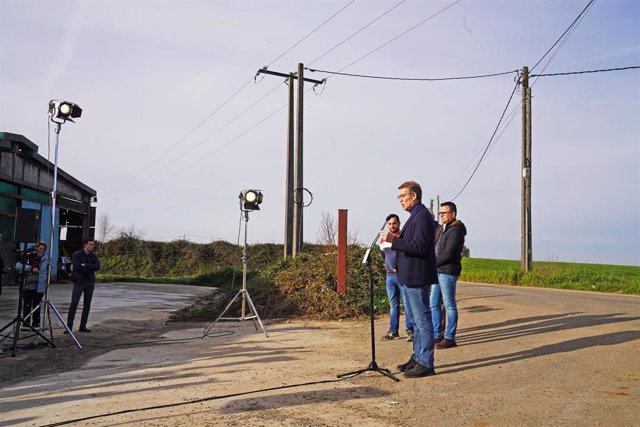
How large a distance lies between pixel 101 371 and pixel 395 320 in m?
4.10

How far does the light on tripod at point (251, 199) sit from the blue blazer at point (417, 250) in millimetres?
5218

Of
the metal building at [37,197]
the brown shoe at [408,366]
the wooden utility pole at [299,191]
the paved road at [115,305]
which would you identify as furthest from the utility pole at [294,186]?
the brown shoe at [408,366]

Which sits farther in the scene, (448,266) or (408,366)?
(448,266)

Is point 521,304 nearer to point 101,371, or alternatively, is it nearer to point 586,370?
point 586,370

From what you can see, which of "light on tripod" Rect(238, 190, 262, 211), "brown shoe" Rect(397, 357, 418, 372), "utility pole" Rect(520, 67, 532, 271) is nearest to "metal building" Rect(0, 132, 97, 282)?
"light on tripod" Rect(238, 190, 262, 211)

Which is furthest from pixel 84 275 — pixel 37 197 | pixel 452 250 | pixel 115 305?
pixel 37 197

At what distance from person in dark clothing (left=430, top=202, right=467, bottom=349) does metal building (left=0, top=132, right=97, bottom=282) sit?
12643 millimetres

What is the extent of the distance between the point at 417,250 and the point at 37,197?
71.2 ft

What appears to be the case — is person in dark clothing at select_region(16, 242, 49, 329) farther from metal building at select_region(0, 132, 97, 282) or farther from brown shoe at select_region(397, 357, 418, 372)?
brown shoe at select_region(397, 357, 418, 372)

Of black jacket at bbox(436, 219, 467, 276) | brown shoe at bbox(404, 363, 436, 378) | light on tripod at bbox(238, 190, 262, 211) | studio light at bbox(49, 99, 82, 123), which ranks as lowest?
brown shoe at bbox(404, 363, 436, 378)

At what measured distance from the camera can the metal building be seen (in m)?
20.7

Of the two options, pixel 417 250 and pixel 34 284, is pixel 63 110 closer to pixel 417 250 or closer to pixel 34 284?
pixel 34 284

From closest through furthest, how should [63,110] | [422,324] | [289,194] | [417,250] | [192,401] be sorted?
1. [192,401]
2. [417,250]
3. [422,324]
4. [63,110]
5. [289,194]

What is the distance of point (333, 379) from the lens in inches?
233
